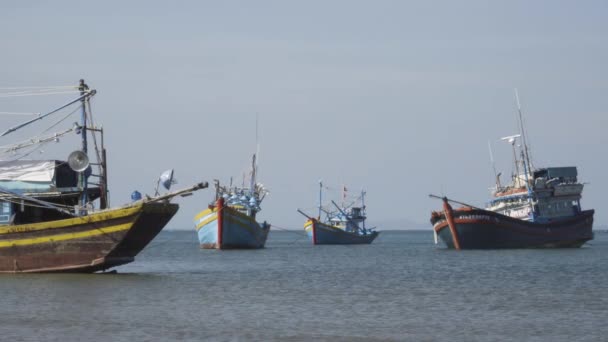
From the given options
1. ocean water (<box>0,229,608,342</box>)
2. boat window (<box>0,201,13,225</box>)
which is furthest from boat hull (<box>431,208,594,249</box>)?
boat window (<box>0,201,13,225</box>)

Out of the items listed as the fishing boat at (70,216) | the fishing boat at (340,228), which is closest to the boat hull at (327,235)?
the fishing boat at (340,228)

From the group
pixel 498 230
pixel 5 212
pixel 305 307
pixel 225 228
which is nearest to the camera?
pixel 305 307

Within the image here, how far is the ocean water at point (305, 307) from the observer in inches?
1045

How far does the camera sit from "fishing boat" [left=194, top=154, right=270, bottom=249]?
83.2 m

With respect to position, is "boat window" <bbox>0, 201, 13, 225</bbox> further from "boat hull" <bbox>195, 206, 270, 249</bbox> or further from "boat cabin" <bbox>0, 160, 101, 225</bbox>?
"boat hull" <bbox>195, 206, 270, 249</bbox>

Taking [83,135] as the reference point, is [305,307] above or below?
below

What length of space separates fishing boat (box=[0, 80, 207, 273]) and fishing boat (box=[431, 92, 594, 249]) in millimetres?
39492

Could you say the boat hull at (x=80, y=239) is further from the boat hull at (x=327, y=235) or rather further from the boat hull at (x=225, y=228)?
the boat hull at (x=327, y=235)

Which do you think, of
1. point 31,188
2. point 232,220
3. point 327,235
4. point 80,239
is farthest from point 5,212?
point 327,235

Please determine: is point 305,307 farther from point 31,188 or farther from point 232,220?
point 232,220

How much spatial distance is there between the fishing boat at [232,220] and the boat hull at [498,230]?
16785mm

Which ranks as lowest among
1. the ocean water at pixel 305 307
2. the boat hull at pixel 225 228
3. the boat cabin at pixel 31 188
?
the ocean water at pixel 305 307

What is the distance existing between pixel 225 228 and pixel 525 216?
83.9 feet

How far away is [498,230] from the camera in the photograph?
78.2 meters
